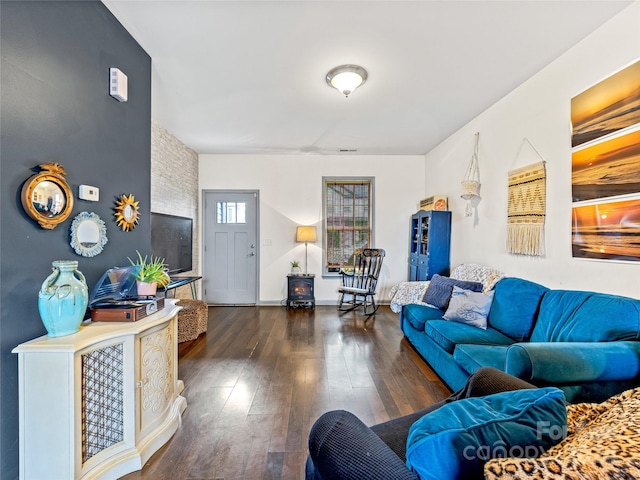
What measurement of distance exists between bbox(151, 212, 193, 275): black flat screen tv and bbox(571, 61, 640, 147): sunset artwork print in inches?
164

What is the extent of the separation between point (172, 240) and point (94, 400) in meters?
2.69

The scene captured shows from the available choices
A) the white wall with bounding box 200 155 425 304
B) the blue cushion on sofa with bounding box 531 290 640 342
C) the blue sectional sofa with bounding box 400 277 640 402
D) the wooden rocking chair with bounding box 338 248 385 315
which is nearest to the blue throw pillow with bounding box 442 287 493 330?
the blue sectional sofa with bounding box 400 277 640 402

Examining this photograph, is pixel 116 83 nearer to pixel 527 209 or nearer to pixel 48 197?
pixel 48 197

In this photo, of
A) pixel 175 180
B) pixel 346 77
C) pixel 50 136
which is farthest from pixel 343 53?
pixel 175 180

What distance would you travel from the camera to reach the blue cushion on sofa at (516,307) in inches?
92.4

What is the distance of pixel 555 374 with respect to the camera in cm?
152

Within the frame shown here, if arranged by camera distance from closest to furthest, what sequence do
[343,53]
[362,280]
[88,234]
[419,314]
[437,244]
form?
1. [88,234]
2. [343,53]
3. [419,314]
4. [437,244]
5. [362,280]

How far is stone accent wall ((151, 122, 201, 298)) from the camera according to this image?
12.9 ft

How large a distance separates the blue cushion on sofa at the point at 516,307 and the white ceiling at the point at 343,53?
6.42 ft

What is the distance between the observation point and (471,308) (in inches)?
107

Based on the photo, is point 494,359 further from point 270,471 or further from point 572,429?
point 270,471

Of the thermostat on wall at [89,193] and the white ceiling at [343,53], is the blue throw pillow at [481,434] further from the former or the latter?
the white ceiling at [343,53]

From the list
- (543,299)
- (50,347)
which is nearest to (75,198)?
(50,347)

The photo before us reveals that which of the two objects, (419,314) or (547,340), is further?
(419,314)
